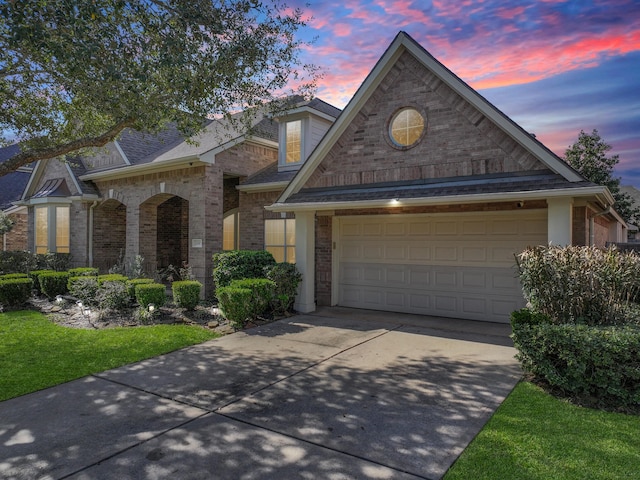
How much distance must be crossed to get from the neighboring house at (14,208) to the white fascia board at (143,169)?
740cm

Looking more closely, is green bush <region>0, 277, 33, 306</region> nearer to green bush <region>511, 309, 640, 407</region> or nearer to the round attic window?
the round attic window

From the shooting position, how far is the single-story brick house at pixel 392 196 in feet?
28.4

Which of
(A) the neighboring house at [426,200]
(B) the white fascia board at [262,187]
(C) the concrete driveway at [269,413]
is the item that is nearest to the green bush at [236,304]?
(C) the concrete driveway at [269,413]

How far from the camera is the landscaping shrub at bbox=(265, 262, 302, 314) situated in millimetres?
10461

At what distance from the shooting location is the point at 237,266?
10.8 meters

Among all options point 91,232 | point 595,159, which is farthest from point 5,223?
point 595,159

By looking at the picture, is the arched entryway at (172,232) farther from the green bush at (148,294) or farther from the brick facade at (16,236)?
the brick facade at (16,236)

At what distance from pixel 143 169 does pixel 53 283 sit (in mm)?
4811

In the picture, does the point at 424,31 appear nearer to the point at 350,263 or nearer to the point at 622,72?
the point at 622,72

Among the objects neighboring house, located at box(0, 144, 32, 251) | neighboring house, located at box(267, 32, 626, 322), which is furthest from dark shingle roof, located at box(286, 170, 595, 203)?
neighboring house, located at box(0, 144, 32, 251)

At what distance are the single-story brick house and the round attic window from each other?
0.03m

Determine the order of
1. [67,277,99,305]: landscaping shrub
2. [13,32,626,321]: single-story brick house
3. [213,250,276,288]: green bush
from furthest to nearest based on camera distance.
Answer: [67,277,99,305]: landscaping shrub, [213,250,276,288]: green bush, [13,32,626,321]: single-story brick house

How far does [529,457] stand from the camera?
380 cm

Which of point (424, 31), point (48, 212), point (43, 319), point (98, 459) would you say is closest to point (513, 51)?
point (424, 31)
